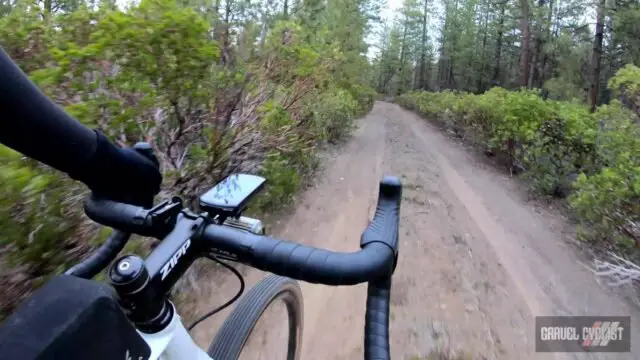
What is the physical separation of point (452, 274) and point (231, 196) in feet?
11.9

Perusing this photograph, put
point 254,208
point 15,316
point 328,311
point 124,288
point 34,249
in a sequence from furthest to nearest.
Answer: point 254,208 → point 328,311 → point 34,249 → point 124,288 → point 15,316

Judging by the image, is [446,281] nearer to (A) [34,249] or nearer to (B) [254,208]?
(B) [254,208]

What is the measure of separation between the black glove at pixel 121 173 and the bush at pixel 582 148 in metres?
4.28

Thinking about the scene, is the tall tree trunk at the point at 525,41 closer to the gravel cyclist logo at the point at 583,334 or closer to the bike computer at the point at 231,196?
the gravel cyclist logo at the point at 583,334

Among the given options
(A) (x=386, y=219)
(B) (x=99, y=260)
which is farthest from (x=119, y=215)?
(A) (x=386, y=219)

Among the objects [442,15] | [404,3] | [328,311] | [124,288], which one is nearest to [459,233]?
[328,311]

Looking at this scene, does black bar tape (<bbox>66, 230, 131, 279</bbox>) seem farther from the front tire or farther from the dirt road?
the dirt road

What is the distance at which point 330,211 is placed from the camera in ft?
19.7

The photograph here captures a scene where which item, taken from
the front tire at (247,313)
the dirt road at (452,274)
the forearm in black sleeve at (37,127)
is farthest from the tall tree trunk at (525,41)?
the forearm in black sleeve at (37,127)

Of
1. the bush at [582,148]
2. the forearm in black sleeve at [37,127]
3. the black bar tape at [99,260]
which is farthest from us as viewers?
the bush at [582,148]

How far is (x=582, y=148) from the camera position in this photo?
20.7 feet

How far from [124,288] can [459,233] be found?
5.07 metres

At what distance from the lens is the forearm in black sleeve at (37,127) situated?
0.74m

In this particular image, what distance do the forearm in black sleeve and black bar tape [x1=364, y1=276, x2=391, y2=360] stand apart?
0.69 meters
